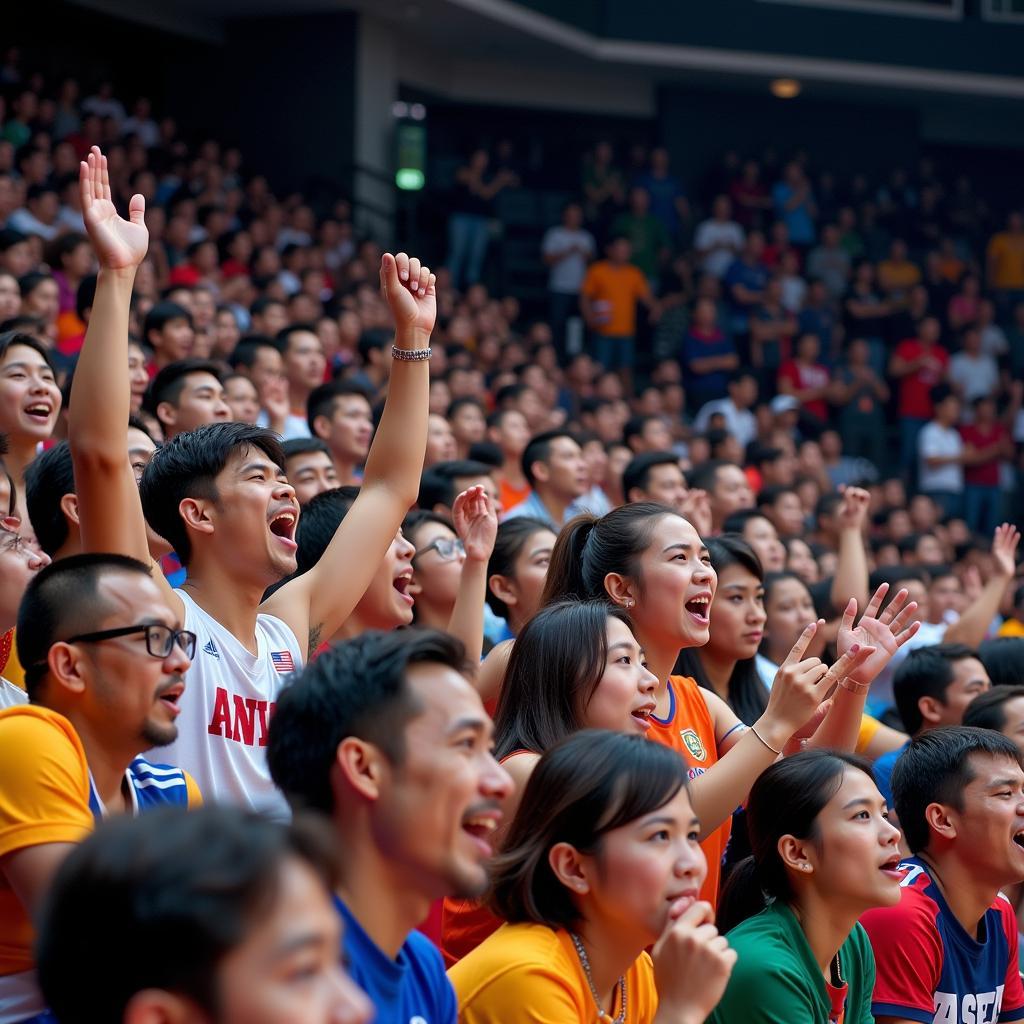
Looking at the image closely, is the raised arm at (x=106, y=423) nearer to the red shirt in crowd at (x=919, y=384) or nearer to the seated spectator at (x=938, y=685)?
the seated spectator at (x=938, y=685)

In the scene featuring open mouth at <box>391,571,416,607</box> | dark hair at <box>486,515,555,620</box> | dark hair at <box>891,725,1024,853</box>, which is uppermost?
open mouth at <box>391,571,416,607</box>

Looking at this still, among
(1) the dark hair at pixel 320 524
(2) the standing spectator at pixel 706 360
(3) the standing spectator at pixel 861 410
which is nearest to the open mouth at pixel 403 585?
(1) the dark hair at pixel 320 524

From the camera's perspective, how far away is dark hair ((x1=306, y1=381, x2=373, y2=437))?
6324 mm

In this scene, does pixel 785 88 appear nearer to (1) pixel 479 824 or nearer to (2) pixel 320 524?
(2) pixel 320 524

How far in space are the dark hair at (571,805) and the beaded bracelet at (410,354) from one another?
1.18 metres

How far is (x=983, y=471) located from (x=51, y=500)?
10.9 m

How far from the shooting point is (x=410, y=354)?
3496 millimetres

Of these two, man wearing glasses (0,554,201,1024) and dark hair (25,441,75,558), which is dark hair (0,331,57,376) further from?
man wearing glasses (0,554,201,1024)

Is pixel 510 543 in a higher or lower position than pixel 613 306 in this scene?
higher

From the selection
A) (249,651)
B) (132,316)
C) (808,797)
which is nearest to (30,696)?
(249,651)

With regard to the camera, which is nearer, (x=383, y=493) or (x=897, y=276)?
(x=383, y=493)

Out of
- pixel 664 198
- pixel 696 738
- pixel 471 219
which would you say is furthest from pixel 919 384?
pixel 696 738

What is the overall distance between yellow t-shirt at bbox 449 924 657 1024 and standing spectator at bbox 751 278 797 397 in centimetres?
1171

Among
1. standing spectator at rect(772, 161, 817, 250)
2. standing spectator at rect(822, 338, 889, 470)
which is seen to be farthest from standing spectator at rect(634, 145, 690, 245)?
standing spectator at rect(822, 338, 889, 470)
